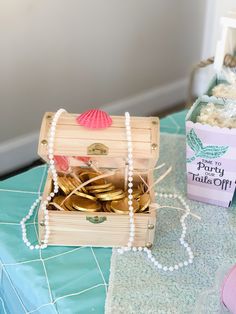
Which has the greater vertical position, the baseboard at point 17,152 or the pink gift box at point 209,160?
the pink gift box at point 209,160

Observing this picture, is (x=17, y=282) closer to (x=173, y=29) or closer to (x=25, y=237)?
(x=25, y=237)

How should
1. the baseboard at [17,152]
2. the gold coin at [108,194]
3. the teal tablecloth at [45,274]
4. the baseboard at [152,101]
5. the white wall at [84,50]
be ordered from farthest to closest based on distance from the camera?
the baseboard at [152,101], the baseboard at [17,152], the white wall at [84,50], the gold coin at [108,194], the teal tablecloth at [45,274]

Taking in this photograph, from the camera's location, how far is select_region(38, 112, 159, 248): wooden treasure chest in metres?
0.78

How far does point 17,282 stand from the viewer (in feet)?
2.57

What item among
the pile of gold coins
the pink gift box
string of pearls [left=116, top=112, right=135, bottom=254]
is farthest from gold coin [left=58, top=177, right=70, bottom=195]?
the pink gift box

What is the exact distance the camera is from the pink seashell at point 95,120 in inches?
31.4

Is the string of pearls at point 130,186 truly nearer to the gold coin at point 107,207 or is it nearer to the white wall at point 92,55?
the gold coin at point 107,207

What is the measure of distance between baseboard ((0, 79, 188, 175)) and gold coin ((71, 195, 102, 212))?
41.3 inches

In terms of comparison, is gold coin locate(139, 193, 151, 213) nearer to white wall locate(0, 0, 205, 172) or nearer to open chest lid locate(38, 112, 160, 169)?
open chest lid locate(38, 112, 160, 169)

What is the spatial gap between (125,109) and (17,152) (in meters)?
0.58

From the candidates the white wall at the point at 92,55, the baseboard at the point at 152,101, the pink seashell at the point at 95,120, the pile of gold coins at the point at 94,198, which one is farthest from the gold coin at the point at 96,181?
the baseboard at the point at 152,101

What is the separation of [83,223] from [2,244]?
15 cm

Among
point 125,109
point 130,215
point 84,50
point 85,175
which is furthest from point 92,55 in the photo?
point 130,215

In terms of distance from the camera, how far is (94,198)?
2.74 feet
